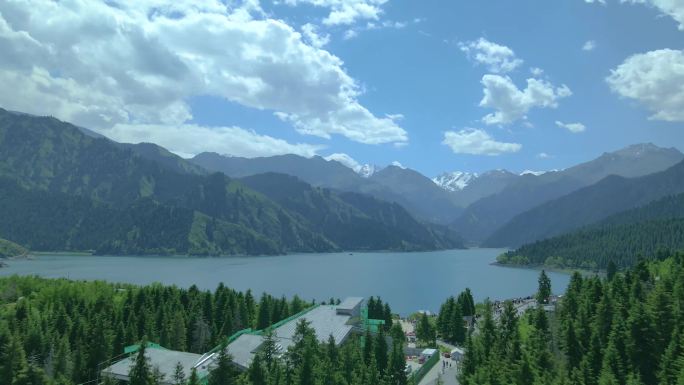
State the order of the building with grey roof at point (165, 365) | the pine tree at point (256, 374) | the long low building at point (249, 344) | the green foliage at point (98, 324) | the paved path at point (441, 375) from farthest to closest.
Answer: the green foliage at point (98, 324) → the paved path at point (441, 375) → the long low building at point (249, 344) → the building with grey roof at point (165, 365) → the pine tree at point (256, 374)

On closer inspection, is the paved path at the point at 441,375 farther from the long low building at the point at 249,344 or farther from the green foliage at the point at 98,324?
the green foliage at the point at 98,324

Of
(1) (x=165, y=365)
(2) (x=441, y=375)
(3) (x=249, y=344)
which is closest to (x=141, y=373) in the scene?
(1) (x=165, y=365)

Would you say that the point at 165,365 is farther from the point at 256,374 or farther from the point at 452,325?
→ the point at 452,325

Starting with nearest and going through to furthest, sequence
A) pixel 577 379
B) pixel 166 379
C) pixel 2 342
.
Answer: pixel 577 379 < pixel 166 379 < pixel 2 342

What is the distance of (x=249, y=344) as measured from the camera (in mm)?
69312

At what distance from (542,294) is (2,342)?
10275cm

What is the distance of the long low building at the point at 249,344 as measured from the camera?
63.2 m

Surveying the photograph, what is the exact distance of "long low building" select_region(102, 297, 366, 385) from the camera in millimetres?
63188

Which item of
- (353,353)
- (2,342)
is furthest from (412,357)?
(2,342)

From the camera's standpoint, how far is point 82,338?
80.6 metres

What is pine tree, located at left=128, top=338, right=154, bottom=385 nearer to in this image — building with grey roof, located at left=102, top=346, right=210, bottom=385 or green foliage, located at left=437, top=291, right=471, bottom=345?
building with grey roof, located at left=102, top=346, right=210, bottom=385

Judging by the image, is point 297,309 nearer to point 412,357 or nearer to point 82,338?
point 412,357

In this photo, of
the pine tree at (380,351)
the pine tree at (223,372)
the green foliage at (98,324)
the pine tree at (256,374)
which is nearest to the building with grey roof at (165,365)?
the green foliage at (98,324)

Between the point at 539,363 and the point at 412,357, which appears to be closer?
the point at 539,363
